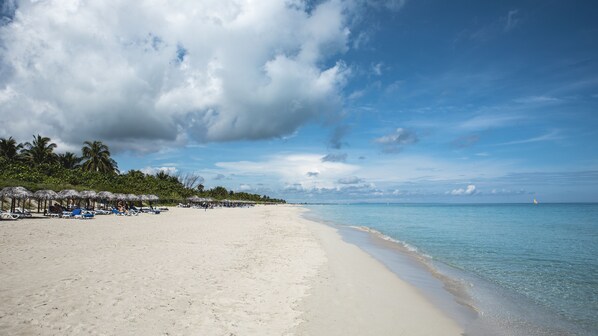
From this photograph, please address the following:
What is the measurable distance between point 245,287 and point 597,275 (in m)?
13.5

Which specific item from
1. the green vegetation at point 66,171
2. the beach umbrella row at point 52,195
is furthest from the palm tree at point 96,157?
the beach umbrella row at point 52,195

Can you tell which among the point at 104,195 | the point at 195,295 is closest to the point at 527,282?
the point at 195,295

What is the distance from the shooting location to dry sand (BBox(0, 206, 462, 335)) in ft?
18.2

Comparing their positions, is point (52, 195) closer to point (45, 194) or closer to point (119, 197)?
point (45, 194)

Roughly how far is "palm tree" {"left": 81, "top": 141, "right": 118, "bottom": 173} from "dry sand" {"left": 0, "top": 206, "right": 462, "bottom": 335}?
2181 inches

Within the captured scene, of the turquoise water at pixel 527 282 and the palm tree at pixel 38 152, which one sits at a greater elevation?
the palm tree at pixel 38 152

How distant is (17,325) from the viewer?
5117 mm

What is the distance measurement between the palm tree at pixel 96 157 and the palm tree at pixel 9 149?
9887mm

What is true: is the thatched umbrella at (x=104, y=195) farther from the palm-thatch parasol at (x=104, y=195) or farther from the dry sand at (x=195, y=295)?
the dry sand at (x=195, y=295)

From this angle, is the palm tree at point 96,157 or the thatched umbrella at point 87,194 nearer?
the thatched umbrella at point 87,194

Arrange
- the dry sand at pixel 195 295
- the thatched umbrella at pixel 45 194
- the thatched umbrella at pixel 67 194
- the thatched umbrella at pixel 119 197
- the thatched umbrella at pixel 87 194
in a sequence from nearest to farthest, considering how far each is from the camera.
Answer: the dry sand at pixel 195 295 → the thatched umbrella at pixel 45 194 → the thatched umbrella at pixel 67 194 → the thatched umbrella at pixel 87 194 → the thatched umbrella at pixel 119 197

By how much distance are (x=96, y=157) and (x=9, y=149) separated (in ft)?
40.9

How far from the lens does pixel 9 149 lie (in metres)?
50.3

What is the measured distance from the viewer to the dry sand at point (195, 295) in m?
5.54
